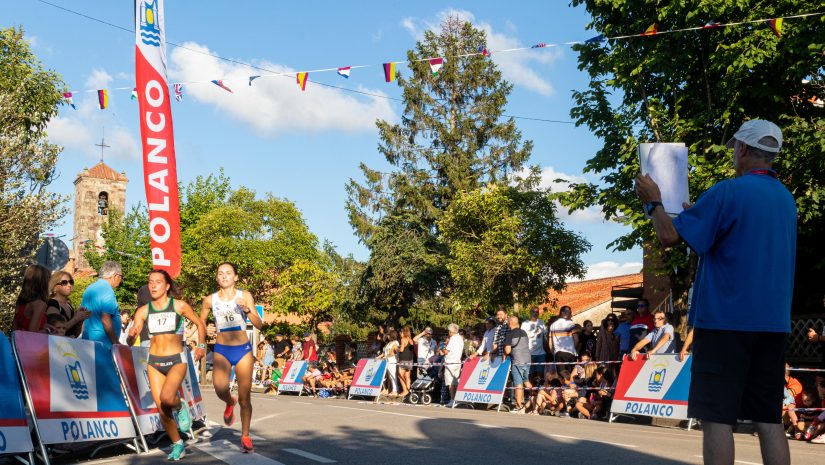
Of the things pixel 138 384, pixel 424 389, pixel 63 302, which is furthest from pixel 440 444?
pixel 424 389

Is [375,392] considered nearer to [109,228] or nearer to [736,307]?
[736,307]

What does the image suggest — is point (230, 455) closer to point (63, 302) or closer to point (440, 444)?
point (440, 444)

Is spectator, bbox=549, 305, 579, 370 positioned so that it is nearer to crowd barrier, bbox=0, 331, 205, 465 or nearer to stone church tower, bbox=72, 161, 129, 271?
crowd barrier, bbox=0, 331, 205, 465

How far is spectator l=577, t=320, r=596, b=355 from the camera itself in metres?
19.0

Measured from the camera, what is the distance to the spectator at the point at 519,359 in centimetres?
1862

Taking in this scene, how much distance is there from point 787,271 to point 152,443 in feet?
26.4

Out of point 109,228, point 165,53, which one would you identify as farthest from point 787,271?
point 109,228

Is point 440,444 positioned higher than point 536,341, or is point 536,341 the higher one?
point 536,341

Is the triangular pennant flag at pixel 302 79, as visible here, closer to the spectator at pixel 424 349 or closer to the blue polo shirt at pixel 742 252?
the spectator at pixel 424 349

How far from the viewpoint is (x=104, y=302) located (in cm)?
1048


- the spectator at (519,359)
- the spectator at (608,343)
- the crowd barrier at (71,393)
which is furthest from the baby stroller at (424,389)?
the crowd barrier at (71,393)

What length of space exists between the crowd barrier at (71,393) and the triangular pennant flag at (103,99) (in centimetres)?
1175

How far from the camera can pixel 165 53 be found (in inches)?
546

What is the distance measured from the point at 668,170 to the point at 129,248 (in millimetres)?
75967
